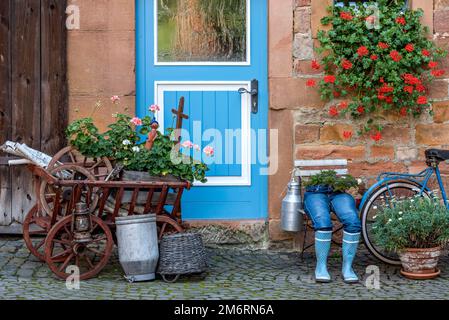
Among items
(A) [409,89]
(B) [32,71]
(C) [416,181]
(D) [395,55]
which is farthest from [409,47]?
(B) [32,71]

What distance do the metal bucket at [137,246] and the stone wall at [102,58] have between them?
1.56m

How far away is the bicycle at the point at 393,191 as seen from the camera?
6.97 m

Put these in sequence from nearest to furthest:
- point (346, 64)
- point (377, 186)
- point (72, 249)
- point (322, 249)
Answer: point (72, 249) < point (322, 249) < point (377, 186) < point (346, 64)

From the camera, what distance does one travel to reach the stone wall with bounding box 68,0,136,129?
7457 millimetres

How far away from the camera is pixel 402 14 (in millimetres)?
7414

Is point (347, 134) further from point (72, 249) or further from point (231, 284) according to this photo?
point (72, 249)

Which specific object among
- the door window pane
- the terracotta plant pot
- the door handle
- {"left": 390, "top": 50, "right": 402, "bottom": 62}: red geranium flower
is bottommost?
the terracotta plant pot

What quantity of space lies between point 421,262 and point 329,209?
2.81 feet

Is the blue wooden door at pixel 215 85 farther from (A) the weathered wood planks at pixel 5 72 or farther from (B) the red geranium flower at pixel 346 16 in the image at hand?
(A) the weathered wood planks at pixel 5 72

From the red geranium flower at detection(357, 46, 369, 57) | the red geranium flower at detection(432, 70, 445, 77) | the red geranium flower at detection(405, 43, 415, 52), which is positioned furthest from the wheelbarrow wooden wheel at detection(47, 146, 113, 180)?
the red geranium flower at detection(432, 70, 445, 77)

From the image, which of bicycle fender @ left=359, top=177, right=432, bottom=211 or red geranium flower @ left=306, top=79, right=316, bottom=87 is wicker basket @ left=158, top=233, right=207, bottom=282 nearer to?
bicycle fender @ left=359, top=177, right=432, bottom=211

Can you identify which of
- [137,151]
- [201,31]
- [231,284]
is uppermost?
[201,31]

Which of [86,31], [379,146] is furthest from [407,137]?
[86,31]

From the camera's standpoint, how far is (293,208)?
7.05 m
